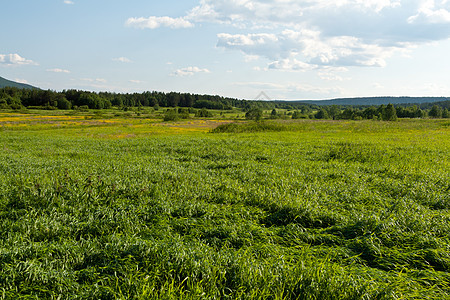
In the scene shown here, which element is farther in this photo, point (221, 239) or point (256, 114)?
point (256, 114)

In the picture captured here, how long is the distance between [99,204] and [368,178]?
10922mm

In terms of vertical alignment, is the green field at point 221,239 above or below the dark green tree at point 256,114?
below

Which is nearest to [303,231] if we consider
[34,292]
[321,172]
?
[34,292]

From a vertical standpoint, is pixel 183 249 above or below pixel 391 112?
below

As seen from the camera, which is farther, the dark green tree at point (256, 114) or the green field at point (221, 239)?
the dark green tree at point (256, 114)

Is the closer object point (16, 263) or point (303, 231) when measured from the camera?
point (16, 263)

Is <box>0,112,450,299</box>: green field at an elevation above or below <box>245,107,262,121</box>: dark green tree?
below

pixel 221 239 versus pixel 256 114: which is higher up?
pixel 256 114

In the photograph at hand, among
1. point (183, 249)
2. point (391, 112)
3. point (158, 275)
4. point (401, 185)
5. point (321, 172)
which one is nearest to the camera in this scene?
point (158, 275)

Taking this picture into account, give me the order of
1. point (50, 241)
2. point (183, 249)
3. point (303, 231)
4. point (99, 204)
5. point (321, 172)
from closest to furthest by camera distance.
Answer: point (183, 249)
point (50, 241)
point (303, 231)
point (99, 204)
point (321, 172)

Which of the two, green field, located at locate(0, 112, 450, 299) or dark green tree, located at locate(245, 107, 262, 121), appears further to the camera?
dark green tree, located at locate(245, 107, 262, 121)

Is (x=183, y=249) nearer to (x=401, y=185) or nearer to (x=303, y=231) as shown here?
(x=303, y=231)

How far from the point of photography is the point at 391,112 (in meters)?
89.3

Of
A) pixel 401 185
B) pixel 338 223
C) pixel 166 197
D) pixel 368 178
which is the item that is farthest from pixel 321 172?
pixel 166 197
